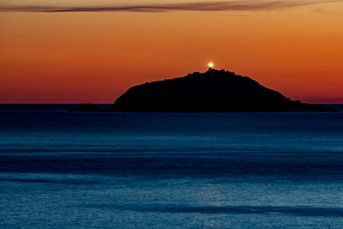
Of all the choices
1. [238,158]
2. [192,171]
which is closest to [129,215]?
[192,171]

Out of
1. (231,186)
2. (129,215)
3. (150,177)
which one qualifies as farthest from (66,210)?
(150,177)

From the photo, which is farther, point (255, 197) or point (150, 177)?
point (150, 177)

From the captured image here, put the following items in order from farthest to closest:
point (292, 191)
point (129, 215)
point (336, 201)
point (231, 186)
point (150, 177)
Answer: point (150, 177) → point (231, 186) → point (292, 191) → point (336, 201) → point (129, 215)

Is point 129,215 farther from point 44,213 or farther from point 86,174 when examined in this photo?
point 86,174

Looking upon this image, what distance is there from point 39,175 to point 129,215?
1739cm

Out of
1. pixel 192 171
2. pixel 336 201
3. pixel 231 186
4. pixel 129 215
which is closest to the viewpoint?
pixel 129 215

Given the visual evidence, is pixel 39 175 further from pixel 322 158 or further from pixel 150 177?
pixel 322 158

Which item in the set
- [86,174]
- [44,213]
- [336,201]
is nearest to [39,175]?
[86,174]

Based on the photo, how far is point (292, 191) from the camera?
3494 cm

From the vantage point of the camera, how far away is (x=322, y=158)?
58.2m

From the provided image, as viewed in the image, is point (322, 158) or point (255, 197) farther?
point (322, 158)

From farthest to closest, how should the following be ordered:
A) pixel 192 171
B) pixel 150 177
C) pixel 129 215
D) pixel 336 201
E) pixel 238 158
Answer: pixel 238 158
pixel 192 171
pixel 150 177
pixel 336 201
pixel 129 215

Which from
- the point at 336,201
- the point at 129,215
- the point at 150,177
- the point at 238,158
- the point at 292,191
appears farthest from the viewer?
the point at 238,158

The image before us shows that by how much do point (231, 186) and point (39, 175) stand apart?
12924 mm
